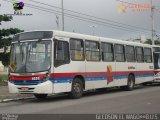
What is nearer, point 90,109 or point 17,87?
point 90,109

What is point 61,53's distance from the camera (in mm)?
18578

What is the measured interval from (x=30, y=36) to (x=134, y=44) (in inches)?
385

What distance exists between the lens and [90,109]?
1481 centimetres

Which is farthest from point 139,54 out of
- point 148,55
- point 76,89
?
point 76,89

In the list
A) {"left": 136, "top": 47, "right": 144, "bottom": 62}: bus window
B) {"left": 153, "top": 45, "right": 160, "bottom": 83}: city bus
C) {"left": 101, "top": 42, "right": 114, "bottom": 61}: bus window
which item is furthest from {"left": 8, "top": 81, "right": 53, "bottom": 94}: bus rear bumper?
{"left": 153, "top": 45, "right": 160, "bottom": 83}: city bus

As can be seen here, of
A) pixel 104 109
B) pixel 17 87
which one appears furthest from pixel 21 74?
pixel 104 109

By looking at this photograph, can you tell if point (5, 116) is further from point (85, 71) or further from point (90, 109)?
point (85, 71)

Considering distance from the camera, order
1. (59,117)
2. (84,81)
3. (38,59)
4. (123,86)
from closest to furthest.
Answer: (59,117)
(38,59)
(84,81)
(123,86)

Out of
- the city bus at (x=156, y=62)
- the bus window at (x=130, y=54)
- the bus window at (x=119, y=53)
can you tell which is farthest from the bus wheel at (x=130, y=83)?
the city bus at (x=156, y=62)

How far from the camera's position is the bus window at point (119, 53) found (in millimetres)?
23938

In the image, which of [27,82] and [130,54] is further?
[130,54]

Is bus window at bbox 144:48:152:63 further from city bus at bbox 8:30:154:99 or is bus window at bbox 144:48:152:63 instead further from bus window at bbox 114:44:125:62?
city bus at bbox 8:30:154:99

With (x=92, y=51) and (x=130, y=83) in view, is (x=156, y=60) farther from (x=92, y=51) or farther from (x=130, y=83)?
(x=92, y=51)

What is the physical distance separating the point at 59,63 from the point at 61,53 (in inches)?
19.8
